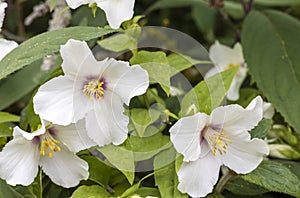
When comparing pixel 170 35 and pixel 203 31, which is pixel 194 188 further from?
pixel 203 31

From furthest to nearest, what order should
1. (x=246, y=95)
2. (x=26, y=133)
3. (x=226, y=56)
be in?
(x=226, y=56) < (x=246, y=95) < (x=26, y=133)

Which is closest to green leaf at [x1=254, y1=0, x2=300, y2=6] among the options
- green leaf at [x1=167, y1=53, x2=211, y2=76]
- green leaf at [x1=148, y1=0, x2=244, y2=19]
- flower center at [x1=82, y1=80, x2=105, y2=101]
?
green leaf at [x1=148, y1=0, x2=244, y2=19]

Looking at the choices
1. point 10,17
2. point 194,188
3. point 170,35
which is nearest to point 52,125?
point 194,188

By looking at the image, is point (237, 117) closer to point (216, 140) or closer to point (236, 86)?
point (216, 140)

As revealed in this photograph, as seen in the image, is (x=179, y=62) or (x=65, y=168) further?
(x=179, y=62)

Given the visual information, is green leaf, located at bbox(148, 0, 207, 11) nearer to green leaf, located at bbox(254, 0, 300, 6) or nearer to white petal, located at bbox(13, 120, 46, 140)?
green leaf, located at bbox(254, 0, 300, 6)

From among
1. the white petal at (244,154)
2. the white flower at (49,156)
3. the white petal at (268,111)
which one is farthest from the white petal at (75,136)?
the white petal at (268,111)

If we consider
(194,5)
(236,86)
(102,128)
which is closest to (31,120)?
(102,128)
